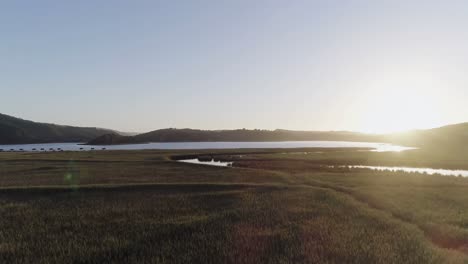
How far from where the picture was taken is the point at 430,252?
593 inches

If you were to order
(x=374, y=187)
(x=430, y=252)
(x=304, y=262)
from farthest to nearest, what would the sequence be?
(x=374, y=187) → (x=430, y=252) → (x=304, y=262)

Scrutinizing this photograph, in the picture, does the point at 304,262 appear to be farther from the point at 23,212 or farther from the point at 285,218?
the point at 23,212

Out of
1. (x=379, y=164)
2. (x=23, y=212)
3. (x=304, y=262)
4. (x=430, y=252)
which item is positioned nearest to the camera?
(x=304, y=262)

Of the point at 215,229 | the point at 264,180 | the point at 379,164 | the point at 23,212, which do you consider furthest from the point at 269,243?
the point at 379,164

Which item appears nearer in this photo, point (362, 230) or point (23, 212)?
point (362, 230)

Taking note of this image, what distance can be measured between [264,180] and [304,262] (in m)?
28.3

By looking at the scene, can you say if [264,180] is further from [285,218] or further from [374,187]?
[285,218]

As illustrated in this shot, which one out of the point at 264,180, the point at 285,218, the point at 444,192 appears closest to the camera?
the point at 285,218

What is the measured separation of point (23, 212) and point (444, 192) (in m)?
33.7

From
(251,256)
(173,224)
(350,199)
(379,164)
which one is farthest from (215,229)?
(379,164)

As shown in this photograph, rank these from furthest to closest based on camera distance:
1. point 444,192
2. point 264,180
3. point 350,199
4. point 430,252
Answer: point 264,180, point 444,192, point 350,199, point 430,252

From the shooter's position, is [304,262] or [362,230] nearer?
[304,262]

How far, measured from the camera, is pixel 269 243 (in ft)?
52.3

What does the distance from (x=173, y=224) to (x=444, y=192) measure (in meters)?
25.3
